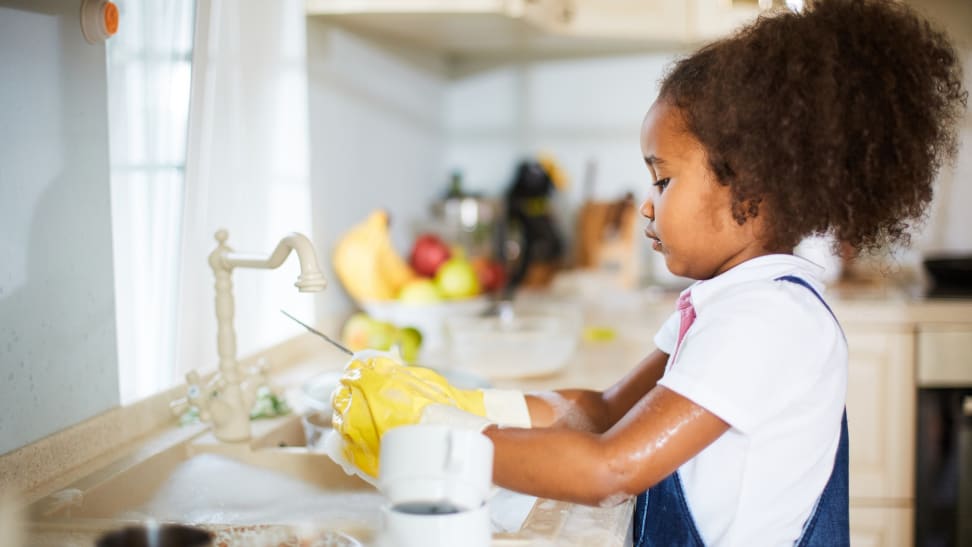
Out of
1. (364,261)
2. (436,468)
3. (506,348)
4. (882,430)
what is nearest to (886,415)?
(882,430)

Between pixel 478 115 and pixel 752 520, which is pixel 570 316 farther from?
→ pixel 478 115

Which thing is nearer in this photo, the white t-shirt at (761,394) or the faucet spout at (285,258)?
the white t-shirt at (761,394)

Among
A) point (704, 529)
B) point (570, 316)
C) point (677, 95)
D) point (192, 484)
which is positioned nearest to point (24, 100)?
point (192, 484)

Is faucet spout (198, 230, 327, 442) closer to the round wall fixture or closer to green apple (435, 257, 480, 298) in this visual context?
the round wall fixture

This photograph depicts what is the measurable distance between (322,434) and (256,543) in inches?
18.7

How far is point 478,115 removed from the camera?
2965mm

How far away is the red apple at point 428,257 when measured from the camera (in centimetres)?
216

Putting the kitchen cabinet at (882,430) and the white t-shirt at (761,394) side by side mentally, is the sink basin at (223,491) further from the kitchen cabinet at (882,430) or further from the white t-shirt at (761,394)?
the kitchen cabinet at (882,430)

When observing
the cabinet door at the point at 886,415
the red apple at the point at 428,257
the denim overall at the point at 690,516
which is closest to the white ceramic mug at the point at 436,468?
the denim overall at the point at 690,516

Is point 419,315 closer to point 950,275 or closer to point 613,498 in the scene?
point 613,498

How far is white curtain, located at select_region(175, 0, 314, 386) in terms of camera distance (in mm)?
1401

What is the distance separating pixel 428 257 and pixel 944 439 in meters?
1.26

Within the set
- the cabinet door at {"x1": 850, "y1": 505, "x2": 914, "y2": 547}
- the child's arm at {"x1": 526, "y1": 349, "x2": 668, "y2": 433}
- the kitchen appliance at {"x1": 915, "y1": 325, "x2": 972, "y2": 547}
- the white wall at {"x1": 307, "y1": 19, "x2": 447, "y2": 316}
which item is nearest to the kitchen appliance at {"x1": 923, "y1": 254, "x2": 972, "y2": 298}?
the kitchen appliance at {"x1": 915, "y1": 325, "x2": 972, "y2": 547}

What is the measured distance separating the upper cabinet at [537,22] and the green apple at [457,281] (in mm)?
543
